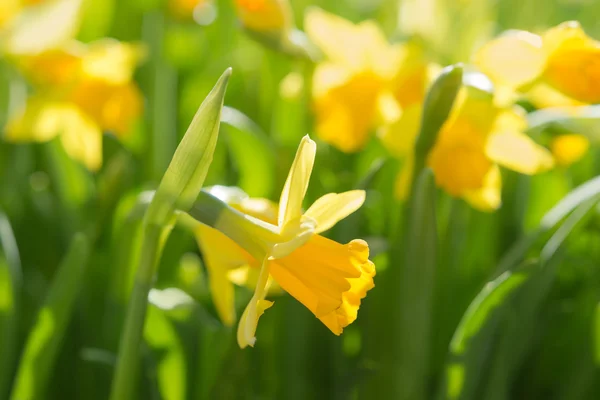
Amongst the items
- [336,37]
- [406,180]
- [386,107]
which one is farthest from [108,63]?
[406,180]

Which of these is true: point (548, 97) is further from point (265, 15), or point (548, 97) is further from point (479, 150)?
point (265, 15)

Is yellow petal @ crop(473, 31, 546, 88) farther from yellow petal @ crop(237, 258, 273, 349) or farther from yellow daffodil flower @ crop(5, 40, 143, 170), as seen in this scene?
yellow daffodil flower @ crop(5, 40, 143, 170)

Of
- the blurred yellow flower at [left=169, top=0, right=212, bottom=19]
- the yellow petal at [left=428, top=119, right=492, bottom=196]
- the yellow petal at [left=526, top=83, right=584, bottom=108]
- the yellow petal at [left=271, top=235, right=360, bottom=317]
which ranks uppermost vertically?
the yellow petal at [left=526, top=83, right=584, bottom=108]

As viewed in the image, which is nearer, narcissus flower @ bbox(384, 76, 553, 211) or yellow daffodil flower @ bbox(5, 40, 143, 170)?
narcissus flower @ bbox(384, 76, 553, 211)

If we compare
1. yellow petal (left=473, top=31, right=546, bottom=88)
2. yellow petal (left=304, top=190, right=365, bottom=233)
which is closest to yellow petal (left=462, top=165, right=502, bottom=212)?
yellow petal (left=473, top=31, right=546, bottom=88)

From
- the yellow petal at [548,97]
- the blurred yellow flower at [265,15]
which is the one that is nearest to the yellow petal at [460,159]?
the yellow petal at [548,97]

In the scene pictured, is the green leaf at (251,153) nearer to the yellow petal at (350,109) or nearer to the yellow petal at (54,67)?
the yellow petal at (350,109)

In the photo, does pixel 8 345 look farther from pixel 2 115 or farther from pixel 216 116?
pixel 2 115
